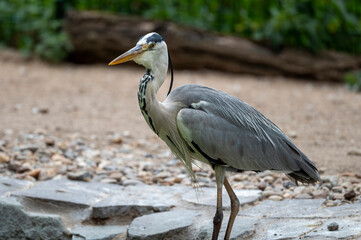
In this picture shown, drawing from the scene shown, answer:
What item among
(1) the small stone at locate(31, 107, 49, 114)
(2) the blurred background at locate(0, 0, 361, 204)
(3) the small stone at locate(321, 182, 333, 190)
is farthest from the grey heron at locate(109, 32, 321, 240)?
(1) the small stone at locate(31, 107, 49, 114)

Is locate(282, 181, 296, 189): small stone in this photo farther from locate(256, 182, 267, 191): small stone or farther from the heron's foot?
the heron's foot

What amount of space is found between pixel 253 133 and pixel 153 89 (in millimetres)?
821

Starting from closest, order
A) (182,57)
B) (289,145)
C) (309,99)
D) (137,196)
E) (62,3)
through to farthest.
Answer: (289,145), (137,196), (309,99), (182,57), (62,3)

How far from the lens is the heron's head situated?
4.03 m

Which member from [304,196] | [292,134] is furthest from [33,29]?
[304,196]

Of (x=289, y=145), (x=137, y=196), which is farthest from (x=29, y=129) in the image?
(x=289, y=145)

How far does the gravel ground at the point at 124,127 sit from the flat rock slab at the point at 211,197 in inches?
5.3

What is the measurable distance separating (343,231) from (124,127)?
13.3ft

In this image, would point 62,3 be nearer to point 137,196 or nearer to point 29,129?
point 29,129

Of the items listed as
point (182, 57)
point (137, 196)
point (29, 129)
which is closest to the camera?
point (137, 196)

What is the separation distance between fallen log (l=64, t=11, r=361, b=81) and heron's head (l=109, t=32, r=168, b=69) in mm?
5669

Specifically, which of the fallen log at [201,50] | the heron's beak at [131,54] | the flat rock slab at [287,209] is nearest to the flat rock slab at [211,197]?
the flat rock slab at [287,209]

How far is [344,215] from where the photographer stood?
3936mm

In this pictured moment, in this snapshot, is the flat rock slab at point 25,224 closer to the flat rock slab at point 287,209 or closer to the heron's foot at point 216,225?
the heron's foot at point 216,225
